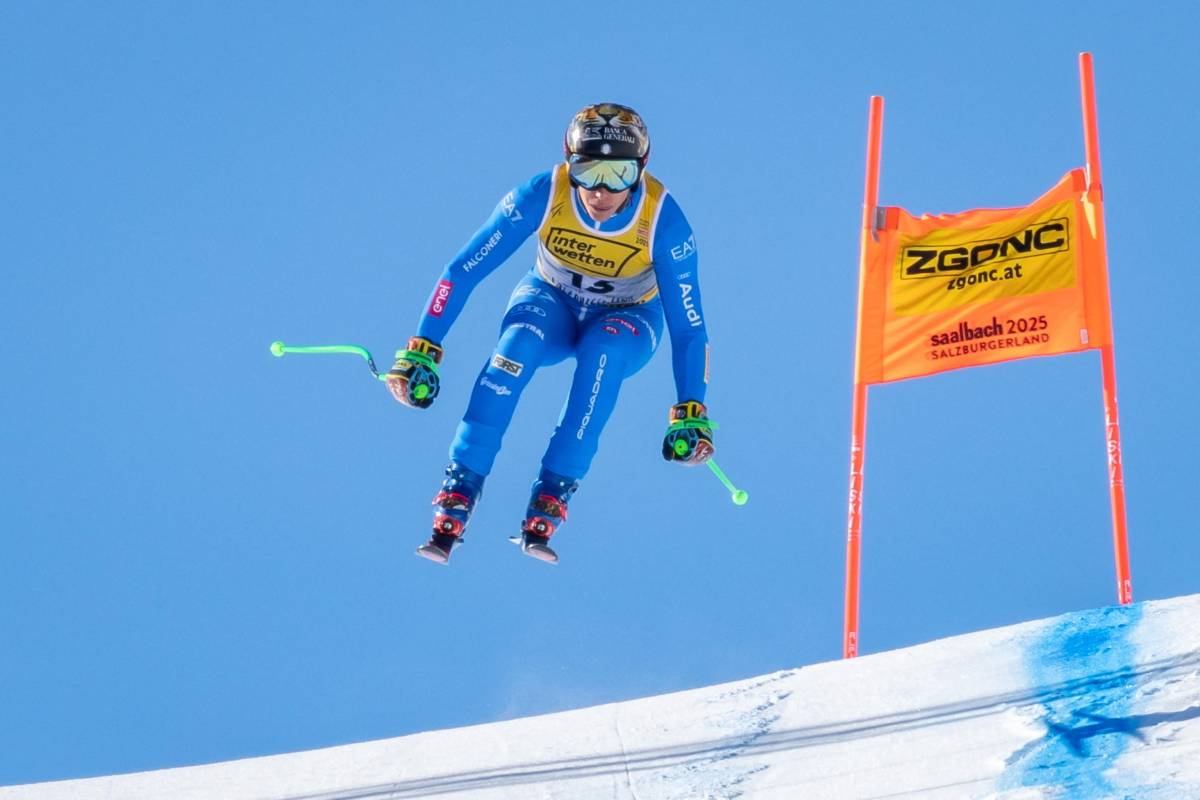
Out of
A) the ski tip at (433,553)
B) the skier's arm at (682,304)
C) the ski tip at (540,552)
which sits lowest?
the ski tip at (433,553)

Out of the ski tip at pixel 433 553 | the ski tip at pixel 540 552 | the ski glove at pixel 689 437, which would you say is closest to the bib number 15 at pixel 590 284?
the ski glove at pixel 689 437

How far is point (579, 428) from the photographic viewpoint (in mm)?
8617

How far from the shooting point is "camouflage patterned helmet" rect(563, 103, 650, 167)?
856cm

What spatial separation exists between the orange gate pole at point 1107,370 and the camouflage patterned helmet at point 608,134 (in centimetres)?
269

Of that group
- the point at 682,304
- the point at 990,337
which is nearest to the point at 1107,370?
the point at 990,337

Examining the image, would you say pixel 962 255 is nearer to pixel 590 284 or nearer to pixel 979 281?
pixel 979 281

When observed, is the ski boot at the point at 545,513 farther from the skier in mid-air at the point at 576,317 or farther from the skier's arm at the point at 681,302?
the skier's arm at the point at 681,302

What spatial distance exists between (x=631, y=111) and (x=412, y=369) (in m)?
1.64

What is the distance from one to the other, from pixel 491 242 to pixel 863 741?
3.00 metres

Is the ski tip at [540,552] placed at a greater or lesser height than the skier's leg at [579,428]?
lesser

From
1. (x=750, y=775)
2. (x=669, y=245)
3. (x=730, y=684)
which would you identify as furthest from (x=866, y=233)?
(x=750, y=775)

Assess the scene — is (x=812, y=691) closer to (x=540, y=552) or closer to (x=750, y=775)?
(x=750, y=775)

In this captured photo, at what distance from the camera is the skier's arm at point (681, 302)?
8742 mm

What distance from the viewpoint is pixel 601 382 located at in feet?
28.3
